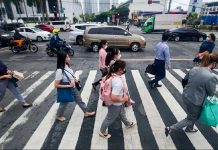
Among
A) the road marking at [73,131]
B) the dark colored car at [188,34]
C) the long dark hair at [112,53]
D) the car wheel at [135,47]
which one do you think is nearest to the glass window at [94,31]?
the car wheel at [135,47]

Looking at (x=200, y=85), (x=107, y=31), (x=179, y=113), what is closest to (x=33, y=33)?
(x=107, y=31)

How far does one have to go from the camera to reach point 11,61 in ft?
37.7

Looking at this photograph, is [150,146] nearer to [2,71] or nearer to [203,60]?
[203,60]

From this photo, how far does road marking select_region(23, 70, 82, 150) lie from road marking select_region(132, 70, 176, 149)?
2.55 m

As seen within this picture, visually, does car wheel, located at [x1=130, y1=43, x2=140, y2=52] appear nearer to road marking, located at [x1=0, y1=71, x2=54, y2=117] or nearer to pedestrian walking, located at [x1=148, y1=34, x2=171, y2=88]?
road marking, located at [x1=0, y1=71, x2=54, y2=117]

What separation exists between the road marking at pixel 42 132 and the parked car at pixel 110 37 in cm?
891

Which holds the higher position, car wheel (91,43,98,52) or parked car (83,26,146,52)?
parked car (83,26,146,52)

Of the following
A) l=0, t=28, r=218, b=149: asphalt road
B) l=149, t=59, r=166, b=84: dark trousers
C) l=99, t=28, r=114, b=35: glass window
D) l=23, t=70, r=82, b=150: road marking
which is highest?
l=99, t=28, r=114, b=35: glass window

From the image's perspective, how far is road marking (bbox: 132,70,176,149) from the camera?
12.6 ft

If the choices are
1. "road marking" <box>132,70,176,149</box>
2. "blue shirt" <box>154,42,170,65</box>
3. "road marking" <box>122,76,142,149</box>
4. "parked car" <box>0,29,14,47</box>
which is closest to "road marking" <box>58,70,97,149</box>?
"road marking" <box>122,76,142,149</box>

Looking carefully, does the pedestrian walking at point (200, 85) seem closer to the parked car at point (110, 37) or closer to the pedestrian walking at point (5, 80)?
the pedestrian walking at point (5, 80)

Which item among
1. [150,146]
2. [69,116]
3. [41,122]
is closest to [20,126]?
[41,122]

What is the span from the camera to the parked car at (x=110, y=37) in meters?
13.4

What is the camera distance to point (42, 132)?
14.0ft
